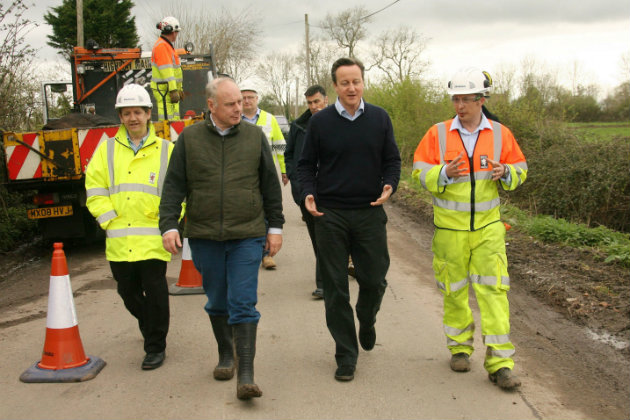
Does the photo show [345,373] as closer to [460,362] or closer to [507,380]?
[460,362]

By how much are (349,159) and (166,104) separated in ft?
19.6

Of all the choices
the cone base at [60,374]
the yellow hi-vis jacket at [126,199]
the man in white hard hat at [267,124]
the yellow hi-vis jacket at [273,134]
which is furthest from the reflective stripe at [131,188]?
the yellow hi-vis jacket at [273,134]

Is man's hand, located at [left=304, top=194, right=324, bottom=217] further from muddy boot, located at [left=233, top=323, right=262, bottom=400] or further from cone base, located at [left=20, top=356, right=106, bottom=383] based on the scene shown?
cone base, located at [left=20, top=356, right=106, bottom=383]

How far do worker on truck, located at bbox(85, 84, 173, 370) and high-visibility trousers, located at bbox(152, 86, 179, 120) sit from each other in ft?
16.3

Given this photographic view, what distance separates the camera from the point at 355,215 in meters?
4.71

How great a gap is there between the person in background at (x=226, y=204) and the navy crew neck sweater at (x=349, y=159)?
1.27 ft

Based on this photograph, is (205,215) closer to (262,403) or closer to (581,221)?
(262,403)

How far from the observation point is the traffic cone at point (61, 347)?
4863 millimetres

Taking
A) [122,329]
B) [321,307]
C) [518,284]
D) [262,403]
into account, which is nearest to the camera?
[262,403]

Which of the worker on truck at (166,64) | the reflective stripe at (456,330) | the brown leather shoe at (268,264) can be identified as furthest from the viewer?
the worker on truck at (166,64)

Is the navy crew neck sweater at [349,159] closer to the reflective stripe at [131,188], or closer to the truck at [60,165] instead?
the reflective stripe at [131,188]

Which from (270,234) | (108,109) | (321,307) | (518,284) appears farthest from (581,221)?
(270,234)

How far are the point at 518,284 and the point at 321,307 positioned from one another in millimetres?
2380

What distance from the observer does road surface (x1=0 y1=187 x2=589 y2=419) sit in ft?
13.9
